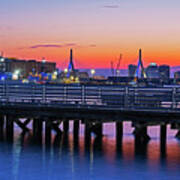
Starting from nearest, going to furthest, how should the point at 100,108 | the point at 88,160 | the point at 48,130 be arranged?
1. the point at 88,160
2. the point at 100,108
3. the point at 48,130

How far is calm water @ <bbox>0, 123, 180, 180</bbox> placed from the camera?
22234 millimetres

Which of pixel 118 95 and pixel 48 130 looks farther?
pixel 48 130

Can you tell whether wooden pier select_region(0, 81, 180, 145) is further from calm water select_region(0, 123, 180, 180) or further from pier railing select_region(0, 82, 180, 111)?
calm water select_region(0, 123, 180, 180)

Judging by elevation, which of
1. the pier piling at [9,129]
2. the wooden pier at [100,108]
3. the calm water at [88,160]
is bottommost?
the calm water at [88,160]

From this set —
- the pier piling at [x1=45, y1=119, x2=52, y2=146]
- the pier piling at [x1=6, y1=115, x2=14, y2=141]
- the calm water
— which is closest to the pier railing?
the pier piling at [x1=45, y1=119, x2=52, y2=146]

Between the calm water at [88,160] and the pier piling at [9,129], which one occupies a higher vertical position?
the pier piling at [9,129]

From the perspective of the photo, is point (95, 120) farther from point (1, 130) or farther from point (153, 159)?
point (1, 130)

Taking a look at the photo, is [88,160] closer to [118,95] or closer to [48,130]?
[118,95]

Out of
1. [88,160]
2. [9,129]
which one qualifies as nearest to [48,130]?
[9,129]

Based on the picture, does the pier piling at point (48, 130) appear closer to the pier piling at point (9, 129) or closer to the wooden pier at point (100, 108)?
the wooden pier at point (100, 108)

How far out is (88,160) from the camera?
2506 cm

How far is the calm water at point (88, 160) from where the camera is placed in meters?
22.2

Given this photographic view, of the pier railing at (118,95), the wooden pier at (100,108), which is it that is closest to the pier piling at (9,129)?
the wooden pier at (100,108)

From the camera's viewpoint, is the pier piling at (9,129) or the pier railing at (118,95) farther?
the pier piling at (9,129)
